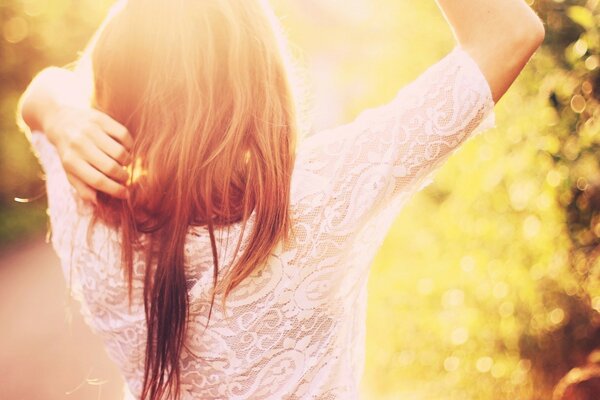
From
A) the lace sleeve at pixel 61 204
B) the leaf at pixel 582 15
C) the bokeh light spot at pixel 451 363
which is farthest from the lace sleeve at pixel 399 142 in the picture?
the bokeh light spot at pixel 451 363

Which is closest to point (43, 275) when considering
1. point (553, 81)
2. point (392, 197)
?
point (553, 81)

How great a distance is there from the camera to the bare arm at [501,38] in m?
1.13

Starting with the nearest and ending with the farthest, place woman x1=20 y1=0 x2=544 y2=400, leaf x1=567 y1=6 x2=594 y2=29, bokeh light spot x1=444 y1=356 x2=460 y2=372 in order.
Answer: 1. woman x1=20 y1=0 x2=544 y2=400
2. leaf x1=567 y1=6 x2=594 y2=29
3. bokeh light spot x1=444 y1=356 x2=460 y2=372

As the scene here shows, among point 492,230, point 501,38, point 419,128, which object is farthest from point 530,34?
point 492,230

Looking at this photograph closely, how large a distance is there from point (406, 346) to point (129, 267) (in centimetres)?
270

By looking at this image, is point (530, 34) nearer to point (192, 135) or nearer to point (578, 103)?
point (192, 135)

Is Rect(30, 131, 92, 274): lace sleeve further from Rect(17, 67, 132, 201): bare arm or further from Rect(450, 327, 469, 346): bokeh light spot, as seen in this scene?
Rect(450, 327, 469, 346): bokeh light spot

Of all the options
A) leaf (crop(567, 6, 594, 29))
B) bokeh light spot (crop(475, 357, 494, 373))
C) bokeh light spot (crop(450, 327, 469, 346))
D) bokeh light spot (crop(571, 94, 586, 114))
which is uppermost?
leaf (crop(567, 6, 594, 29))

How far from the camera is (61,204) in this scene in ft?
5.35

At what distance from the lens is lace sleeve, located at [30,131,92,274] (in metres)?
1.55

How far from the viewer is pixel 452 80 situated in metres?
1.15

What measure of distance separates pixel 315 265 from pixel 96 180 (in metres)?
0.49

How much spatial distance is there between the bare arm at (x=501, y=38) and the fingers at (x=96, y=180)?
0.75m

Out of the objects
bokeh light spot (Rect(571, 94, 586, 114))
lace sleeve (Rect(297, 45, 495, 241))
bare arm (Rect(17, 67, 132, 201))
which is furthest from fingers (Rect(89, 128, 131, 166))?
bokeh light spot (Rect(571, 94, 586, 114))
